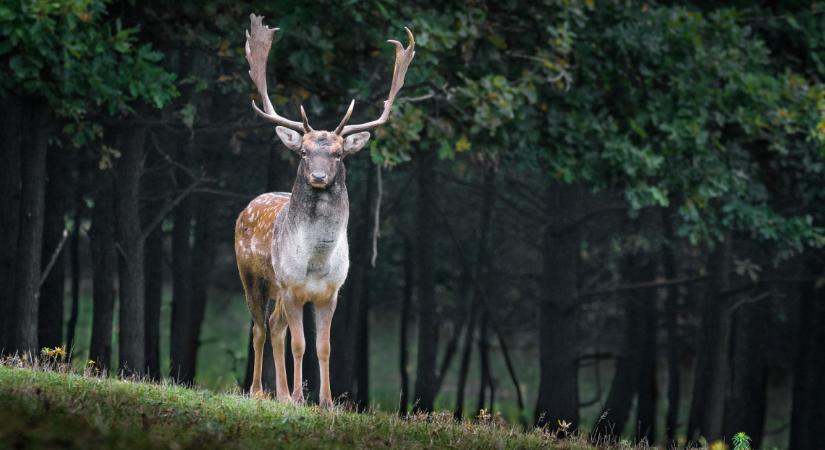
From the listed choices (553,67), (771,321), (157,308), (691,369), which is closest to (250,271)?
(553,67)

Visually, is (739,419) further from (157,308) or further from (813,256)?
(157,308)

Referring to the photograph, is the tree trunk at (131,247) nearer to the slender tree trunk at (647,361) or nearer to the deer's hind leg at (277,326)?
the deer's hind leg at (277,326)

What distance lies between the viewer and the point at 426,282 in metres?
24.9

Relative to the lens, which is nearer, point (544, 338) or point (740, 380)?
point (544, 338)

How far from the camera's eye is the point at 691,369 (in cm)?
3581

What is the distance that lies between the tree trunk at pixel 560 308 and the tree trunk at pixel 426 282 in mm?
2587

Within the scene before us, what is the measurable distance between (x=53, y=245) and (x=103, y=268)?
5.05 ft

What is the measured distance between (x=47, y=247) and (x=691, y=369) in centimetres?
2088

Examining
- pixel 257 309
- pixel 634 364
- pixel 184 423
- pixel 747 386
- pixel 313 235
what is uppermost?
pixel 313 235

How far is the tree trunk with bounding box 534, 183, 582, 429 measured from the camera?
22.2 m

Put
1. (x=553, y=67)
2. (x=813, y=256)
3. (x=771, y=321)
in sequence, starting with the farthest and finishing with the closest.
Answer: (x=771, y=321) < (x=813, y=256) < (x=553, y=67)

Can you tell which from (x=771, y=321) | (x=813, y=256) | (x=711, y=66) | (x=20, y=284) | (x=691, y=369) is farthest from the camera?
(x=691, y=369)

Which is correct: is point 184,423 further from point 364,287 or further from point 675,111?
point 364,287

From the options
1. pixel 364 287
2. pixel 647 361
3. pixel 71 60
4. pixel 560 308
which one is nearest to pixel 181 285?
pixel 364 287
